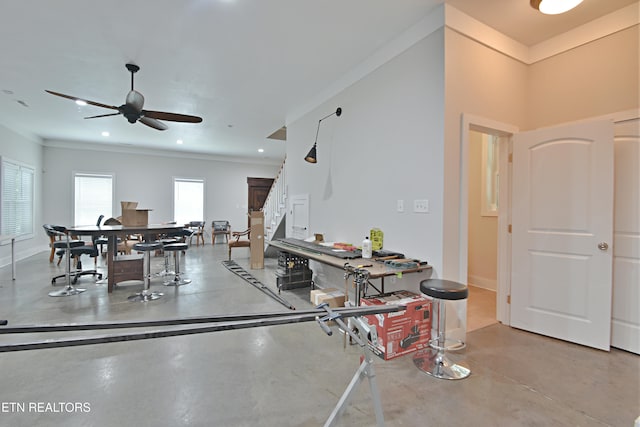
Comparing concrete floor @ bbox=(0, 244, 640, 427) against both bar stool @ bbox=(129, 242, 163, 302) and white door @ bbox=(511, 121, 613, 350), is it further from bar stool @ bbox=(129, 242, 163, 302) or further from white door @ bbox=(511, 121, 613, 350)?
bar stool @ bbox=(129, 242, 163, 302)

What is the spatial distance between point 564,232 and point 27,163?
10619 millimetres

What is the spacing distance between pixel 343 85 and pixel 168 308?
3.80 m

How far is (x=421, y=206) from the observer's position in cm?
293

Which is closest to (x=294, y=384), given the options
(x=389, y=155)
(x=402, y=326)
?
(x=402, y=326)

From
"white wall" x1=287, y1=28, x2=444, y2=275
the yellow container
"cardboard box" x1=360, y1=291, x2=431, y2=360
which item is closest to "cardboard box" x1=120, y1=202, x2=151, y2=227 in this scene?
"white wall" x1=287, y1=28, x2=444, y2=275

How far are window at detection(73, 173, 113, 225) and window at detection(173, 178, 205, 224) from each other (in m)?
1.78

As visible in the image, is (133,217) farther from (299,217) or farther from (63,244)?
(299,217)

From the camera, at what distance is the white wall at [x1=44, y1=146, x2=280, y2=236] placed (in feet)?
27.0

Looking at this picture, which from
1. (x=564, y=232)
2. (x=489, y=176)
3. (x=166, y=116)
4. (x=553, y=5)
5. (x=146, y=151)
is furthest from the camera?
(x=146, y=151)

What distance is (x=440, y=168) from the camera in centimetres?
275

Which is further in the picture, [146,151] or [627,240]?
[146,151]

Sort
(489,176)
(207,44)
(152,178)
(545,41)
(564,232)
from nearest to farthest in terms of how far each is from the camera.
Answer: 1. (564,232)
2. (545,41)
3. (207,44)
4. (489,176)
5. (152,178)

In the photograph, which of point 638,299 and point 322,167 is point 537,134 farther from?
point 322,167

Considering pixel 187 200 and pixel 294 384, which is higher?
pixel 187 200
